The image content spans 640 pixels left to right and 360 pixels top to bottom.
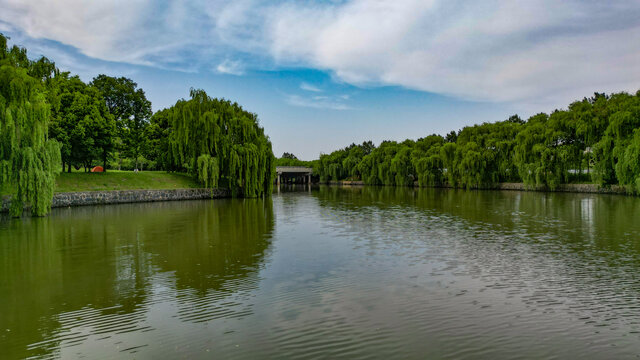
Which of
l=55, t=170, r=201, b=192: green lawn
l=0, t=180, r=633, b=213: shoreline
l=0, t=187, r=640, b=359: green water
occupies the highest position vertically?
l=55, t=170, r=201, b=192: green lawn

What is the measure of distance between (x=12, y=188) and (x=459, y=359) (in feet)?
89.3

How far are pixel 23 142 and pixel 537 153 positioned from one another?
58116 millimetres

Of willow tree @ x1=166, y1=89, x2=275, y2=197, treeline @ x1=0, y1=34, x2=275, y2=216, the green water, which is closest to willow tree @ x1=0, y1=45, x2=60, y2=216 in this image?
treeline @ x1=0, y1=34, x2=275, y2=216

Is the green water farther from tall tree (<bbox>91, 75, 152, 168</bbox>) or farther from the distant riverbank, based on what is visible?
tall tree (<bbox>91, 75, 152, 168</bbox>)

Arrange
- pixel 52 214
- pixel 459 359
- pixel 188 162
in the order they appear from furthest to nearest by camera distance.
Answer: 1. pixel 188 162
2. pixel 52 214
3. pixel 459 359

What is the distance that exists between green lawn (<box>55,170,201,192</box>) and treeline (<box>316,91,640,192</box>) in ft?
148

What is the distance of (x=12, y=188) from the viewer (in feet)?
78.7

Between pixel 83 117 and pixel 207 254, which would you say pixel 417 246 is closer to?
pixel 207 254

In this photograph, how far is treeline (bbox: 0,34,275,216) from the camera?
23719 mm

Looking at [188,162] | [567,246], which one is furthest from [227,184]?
[567,246]

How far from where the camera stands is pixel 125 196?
1574 inches

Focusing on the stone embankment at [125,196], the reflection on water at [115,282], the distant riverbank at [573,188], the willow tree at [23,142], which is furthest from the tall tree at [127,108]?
the distant riverbank at [573,188]

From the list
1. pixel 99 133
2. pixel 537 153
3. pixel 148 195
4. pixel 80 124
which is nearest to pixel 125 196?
pixel 148 195

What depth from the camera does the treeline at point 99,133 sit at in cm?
2372
